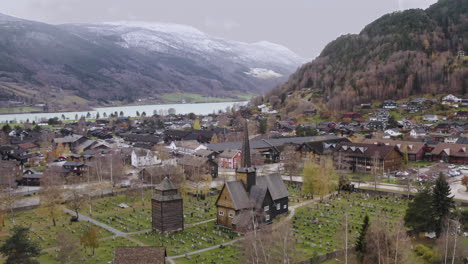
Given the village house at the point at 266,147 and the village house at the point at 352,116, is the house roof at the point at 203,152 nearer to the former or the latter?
the village house at the point at 266,147

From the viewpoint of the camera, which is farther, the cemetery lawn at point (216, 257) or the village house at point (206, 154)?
the village house at point (206, 154)

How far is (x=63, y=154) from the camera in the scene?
91.6 meters

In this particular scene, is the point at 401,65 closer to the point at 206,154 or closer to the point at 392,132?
the point at 392,132

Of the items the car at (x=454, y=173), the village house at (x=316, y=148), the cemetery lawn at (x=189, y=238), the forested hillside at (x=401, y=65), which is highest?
the forested hillside at (x=401, y=65)

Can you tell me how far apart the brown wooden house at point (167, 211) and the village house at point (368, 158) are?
39.6 metres

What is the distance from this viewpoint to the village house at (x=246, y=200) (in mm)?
41525

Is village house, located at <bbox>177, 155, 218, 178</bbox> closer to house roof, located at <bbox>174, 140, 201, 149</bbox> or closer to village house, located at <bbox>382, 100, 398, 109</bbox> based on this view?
house roof, located at <bbox>174, 140, 201, 149</bbox>

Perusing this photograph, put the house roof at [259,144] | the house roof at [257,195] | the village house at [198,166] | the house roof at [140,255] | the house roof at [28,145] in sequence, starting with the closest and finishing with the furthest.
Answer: the house roof at [140,255] < the house roof at [257,195] < the village house at [198,166] < the house roof at [259,144] < the house roof at [28,145]

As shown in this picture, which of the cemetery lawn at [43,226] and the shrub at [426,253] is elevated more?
the shrub at [426,253]

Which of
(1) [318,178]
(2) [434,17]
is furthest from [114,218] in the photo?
(2) [434,17]

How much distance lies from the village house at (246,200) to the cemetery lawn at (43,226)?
1235 cm

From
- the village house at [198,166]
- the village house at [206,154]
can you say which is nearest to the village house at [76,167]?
the village house at [198,166]

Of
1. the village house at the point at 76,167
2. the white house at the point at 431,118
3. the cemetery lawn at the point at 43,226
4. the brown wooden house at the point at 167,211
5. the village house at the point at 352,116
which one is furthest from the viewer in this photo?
the village house at the point at 352,116

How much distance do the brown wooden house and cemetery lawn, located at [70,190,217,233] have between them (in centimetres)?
260
